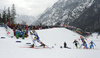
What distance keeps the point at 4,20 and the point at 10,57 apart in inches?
2426

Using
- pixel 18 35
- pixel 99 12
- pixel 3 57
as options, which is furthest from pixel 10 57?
pixel 99 12

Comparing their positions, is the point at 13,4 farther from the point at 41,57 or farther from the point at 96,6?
the point at 96,6

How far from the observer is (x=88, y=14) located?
12525cm

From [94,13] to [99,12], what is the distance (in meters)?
5.90

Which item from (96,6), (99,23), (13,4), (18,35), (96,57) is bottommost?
(96,57)

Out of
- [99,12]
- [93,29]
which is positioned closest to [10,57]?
[93,29]

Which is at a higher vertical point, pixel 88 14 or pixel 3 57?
pixel 88 14

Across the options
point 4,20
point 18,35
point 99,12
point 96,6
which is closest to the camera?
point 18,35

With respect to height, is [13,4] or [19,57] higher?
[13,4]

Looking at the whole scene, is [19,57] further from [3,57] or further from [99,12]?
[99,12]

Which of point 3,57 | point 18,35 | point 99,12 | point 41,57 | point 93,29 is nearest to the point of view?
point 3,57

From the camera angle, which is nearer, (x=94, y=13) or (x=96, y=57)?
(x=96, y=57)

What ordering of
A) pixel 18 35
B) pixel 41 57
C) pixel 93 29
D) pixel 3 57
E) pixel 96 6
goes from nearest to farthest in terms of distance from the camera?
pixel 3 57 < pixel 41 57 < pixel 18 35 < pixel 93 29 < pixel 96 6

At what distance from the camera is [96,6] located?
123875 millimetres
